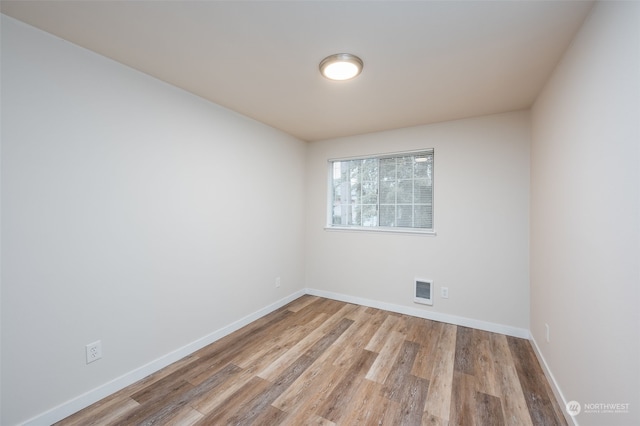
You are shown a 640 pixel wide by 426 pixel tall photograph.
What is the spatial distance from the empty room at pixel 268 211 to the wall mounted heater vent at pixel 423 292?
0.9 inches

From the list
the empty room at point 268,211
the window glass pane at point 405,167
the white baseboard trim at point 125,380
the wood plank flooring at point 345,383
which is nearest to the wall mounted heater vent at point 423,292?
the empty room at point 268,211

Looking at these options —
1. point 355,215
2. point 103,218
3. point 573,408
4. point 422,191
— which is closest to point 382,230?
point 355,215

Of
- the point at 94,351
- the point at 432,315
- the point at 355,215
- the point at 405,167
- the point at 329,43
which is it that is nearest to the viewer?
the point at 329,43

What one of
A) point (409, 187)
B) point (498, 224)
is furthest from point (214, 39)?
point (498, 224)

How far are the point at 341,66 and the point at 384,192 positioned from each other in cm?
197

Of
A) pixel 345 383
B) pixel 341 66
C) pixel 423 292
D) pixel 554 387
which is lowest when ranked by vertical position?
pixel 345 383

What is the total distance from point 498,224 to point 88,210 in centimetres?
358

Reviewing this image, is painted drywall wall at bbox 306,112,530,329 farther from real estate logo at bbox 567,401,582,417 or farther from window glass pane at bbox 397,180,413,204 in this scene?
real estate logo at bbox 567,401,582,417

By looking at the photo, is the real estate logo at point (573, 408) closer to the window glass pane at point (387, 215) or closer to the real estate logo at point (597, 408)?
the real estate logo at point (597, 408)

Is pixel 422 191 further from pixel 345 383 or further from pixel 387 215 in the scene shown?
pixel 345 383

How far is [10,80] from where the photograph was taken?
4.79 feet

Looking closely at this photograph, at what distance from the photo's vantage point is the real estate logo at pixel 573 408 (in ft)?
4.88

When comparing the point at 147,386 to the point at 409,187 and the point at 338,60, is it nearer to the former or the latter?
the point at 338,60

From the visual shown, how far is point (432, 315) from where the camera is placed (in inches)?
124
